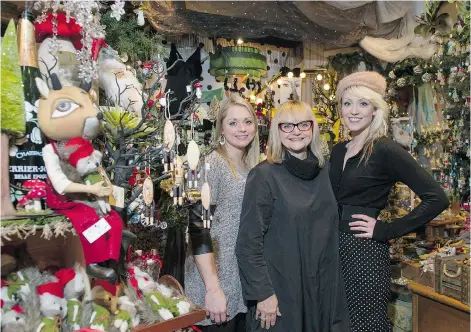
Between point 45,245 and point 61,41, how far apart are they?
604mm

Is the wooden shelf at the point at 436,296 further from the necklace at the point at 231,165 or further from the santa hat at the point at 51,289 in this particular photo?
the santa hat at the point at 51,289

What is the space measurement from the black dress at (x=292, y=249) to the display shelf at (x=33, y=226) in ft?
2.12

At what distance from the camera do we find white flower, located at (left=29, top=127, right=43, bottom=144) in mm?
1146

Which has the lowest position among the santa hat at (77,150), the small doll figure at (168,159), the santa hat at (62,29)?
the small doll figure at (168,159)

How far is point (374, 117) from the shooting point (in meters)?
1.88

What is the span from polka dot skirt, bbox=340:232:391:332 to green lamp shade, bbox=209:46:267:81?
83.9 inches

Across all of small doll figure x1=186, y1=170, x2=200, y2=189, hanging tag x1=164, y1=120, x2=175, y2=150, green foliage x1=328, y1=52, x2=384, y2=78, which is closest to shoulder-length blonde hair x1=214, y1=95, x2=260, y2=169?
small doll figure x1=186, y1=170, x2=200, y2=189

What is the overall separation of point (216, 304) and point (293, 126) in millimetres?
721

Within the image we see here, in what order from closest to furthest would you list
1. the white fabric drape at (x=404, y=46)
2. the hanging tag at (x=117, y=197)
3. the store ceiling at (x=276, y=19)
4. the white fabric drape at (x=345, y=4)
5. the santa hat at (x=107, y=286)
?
the hanging tag at (x=117, y=197) → the santa hat at (x=107, y=286) → the store ceiling at (x=276, y=19) → the white fabric drape at (x=345, y=4) → the white fabric drape at (x=404, y=46)

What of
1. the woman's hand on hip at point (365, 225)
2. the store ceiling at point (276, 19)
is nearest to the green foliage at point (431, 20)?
the store ceiling at point (276, 19)

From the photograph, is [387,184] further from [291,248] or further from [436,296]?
[436,296]

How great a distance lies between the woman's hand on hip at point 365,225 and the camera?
1803mm

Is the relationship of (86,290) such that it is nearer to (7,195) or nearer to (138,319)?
(138,319)

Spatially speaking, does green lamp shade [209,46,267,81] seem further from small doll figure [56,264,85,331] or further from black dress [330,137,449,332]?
small doll figure [56,264,85,331]
